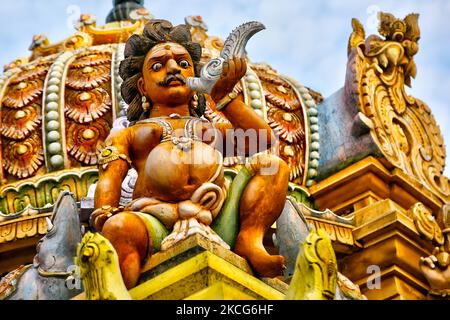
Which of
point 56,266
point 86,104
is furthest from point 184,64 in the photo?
point 86,104

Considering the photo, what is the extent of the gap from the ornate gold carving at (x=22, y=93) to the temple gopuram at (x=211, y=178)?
0.02m

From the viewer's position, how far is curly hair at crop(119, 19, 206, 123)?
9.51 meters

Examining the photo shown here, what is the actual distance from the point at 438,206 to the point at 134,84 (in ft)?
18.0

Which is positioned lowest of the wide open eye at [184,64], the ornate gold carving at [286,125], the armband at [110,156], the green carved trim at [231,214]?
the green carved trim at [231,214]

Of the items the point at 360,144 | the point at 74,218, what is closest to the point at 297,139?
the point at 360,144

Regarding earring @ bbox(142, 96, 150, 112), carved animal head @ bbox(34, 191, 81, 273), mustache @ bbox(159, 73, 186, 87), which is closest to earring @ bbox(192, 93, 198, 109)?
mustache @ bbox(159, 73, 186, 87)

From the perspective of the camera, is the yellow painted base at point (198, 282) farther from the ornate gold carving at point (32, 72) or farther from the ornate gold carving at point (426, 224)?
the ornate gold carving at point (32, 72)

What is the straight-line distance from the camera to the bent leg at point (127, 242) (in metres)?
8.16

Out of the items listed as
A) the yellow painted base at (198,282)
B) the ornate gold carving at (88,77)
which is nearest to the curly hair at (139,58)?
the yellow painted base at (198,282)

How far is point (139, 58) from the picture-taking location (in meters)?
9.52

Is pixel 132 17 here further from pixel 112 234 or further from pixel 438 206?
pixel 112 234

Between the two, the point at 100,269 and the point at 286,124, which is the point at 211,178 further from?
the point at 286,124

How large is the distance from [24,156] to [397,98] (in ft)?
13.2

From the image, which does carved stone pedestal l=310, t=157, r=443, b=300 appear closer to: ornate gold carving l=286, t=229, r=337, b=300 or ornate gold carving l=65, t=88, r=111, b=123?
ornate gold carving l=65, t=88, r=111, b=123
